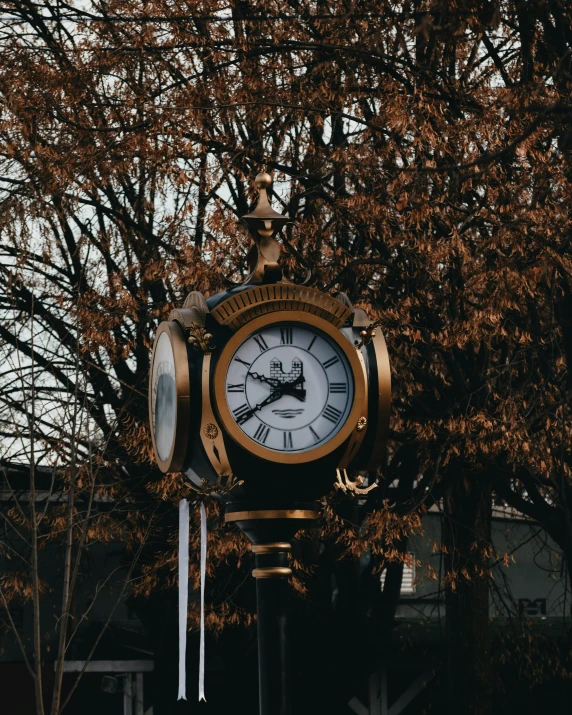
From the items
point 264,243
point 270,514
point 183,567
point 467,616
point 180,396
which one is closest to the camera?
point 180,396

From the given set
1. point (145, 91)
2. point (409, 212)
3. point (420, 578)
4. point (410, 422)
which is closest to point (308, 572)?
point (420, 578)

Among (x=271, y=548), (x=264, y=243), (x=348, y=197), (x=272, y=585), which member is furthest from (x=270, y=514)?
(x=348, y=197)

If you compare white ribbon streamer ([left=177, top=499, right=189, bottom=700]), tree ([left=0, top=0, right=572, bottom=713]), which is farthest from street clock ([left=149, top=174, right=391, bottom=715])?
tree ([left=0, top=0, right=572, bottom=713])

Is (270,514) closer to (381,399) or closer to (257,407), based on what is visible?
(257,407)

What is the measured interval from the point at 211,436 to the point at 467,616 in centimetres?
840

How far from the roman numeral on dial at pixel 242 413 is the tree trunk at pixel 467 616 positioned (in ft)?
25.7

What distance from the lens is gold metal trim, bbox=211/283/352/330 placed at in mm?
4094

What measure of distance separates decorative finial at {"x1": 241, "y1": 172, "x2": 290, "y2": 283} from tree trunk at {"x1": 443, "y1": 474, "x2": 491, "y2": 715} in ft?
25.2

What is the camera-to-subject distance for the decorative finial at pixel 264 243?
4.27m

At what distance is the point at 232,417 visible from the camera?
4031 mm

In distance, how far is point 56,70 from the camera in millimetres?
11312

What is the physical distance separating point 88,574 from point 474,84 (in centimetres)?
830

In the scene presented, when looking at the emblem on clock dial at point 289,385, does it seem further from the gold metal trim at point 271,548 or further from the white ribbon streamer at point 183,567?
the white ribbon streamer at point 183,567

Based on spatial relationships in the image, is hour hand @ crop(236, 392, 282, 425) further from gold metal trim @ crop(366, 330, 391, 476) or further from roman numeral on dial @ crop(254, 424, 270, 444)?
gold metal trim @ crop(366, 330, 391, 476)
